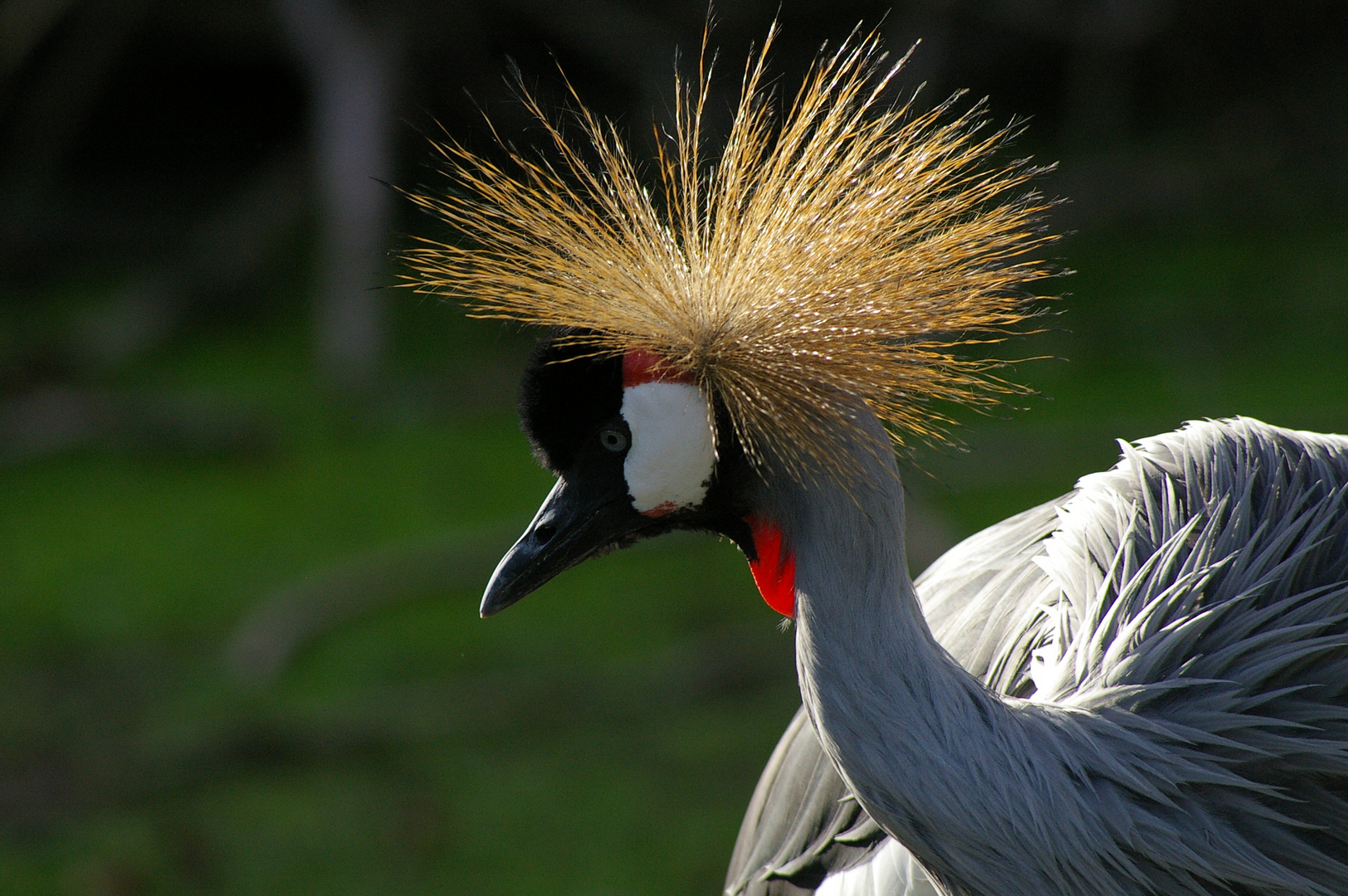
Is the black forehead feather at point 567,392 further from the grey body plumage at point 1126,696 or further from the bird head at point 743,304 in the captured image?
the grey body plumage at point 1126,696

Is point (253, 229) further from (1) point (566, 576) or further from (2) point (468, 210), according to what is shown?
(2) point (468, 210)

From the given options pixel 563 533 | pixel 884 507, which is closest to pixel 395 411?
pixel 563 533

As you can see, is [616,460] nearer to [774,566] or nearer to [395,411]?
[774,566]

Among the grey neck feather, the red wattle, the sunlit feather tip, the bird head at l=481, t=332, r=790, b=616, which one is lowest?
the grey neck feather

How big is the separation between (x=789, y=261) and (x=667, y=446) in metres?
0.16

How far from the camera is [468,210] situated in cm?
106

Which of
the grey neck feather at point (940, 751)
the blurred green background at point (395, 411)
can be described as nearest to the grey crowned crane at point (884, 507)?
the grey neck feather at point (940, 751)

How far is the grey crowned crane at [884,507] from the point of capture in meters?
0.92

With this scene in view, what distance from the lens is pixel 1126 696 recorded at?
98cm

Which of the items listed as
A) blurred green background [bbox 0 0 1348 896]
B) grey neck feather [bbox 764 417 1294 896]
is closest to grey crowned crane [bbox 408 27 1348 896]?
grey neck feather [bbox 764 417 1294 896]

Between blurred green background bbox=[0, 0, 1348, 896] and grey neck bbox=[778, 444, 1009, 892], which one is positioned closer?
grey neck bbox=[778, 444, 1009, 892]

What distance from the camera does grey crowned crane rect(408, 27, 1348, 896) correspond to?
3.02ft

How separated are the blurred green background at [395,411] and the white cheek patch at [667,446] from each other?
11.2 inches

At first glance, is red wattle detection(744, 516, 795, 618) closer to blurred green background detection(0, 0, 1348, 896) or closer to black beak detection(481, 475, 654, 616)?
black beak detection(481, 475, 654, 616)
